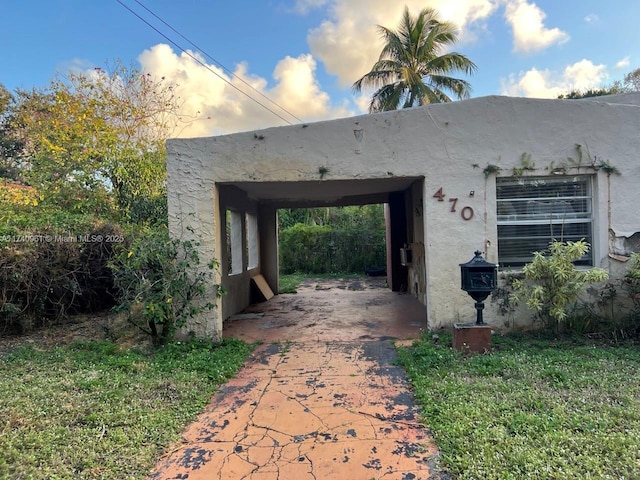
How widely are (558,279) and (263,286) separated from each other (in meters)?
7.14

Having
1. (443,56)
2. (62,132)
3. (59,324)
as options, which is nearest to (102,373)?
(59,324)

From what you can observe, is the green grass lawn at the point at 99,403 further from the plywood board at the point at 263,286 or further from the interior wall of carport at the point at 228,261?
the plywood board at the point at 263,286

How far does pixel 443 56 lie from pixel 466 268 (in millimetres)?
15990

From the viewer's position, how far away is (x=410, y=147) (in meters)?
5.86

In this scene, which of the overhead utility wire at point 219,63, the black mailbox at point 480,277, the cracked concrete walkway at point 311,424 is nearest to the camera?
the cracked concrete walkway at point 311,424

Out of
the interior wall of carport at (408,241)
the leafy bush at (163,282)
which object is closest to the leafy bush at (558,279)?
the interior wall of carport at (408,241)

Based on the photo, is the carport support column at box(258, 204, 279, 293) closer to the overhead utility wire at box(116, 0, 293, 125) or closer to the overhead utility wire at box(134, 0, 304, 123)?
the overhead utility wire at box(116, 0, 293, 125)

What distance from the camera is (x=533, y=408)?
11.4ft

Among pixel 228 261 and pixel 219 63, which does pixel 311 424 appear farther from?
pixel 219 63

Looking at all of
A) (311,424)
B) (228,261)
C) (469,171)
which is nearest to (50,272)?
(228,261)

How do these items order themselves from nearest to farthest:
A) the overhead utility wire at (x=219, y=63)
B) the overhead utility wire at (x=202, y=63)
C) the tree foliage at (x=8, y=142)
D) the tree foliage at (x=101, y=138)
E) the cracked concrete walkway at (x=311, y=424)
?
the cracked concrete walkway at (x=311, y=424) < the tree foliage at (x=101, y=138) < the overhead utility wire at (x=202, y=63) < the overhead utility wire at (x=219, y=63) < the tree foliage at (x=8, y=142)

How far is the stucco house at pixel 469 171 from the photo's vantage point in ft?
18.9

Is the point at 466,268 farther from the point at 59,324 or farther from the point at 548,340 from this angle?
the point at 59,324

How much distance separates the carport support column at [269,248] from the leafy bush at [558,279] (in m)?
7.16
